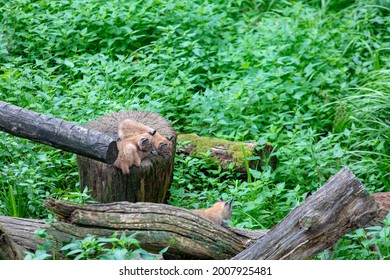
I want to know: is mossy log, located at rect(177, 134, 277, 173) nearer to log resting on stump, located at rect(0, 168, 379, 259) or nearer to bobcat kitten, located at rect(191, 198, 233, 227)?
bobcat kitten, located at rect(191, 198, 233, 227)

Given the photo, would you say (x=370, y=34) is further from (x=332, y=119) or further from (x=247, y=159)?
(x=247, y=159)

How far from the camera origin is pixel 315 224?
5.64 meters

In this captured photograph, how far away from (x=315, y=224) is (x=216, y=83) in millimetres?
4298

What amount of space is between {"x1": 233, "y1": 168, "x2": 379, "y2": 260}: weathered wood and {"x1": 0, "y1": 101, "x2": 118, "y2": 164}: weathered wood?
1245 mm

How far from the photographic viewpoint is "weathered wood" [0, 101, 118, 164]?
6.05 m

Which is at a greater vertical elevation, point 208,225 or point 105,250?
point 105,250

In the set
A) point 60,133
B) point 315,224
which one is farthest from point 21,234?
point 315,224

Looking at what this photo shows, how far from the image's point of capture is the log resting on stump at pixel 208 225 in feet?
18.6

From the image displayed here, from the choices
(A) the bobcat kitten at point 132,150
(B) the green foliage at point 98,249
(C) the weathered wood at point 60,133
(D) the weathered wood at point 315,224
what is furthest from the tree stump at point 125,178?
(D) the weathered wood at point 315,224

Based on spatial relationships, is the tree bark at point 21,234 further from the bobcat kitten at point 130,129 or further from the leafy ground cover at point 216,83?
the bobcat kitten at point 130,129

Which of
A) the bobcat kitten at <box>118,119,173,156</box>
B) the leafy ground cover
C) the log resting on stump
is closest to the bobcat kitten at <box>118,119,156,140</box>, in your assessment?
the bobcat kitten at <box>118,119,173,156</box>

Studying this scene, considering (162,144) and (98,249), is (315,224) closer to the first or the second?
(98,249)

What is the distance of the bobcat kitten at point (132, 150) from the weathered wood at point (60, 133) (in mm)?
969
